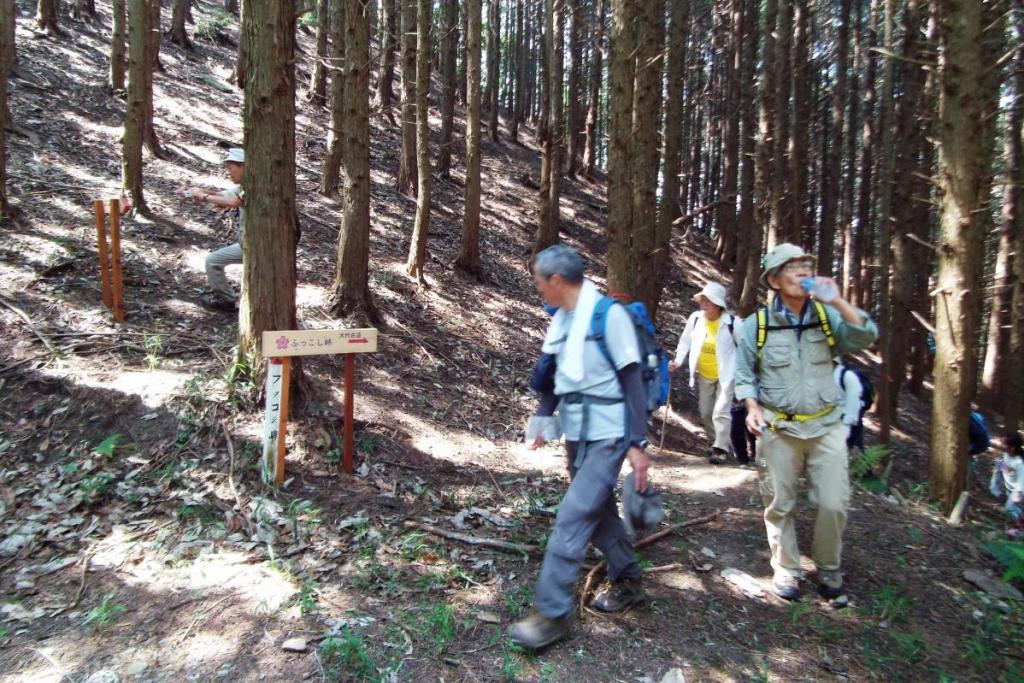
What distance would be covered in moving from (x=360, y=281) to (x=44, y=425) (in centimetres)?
393

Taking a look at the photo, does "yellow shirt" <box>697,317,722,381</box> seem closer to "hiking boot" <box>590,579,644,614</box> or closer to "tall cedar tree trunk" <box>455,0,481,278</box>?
"hiking boot" <box>590,579,644,614</box>

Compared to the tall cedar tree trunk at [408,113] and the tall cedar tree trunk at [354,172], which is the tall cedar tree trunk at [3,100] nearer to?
the tall cedar tree trunk at [354,172]

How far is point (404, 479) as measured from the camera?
18.7ft

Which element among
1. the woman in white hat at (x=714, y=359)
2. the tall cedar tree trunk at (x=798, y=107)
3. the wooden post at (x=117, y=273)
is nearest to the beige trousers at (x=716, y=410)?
the woman in white hat at (x=714, y=359)

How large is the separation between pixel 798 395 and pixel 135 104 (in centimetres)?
944

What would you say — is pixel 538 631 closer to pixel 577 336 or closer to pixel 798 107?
pixel 577 336

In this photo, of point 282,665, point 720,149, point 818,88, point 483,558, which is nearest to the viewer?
point 282,665

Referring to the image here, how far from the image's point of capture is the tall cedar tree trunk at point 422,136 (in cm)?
1034

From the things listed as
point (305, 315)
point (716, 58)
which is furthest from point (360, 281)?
point (716, 58)

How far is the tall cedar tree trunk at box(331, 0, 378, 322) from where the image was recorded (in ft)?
27.5

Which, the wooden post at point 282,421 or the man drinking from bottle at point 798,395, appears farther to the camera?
the wooden post at point 282,421

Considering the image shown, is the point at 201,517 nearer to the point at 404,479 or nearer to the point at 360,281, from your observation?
the point at 404,479

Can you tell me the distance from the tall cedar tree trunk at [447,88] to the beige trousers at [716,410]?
11.3m

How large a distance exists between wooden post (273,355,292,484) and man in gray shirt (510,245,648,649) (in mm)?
2134
